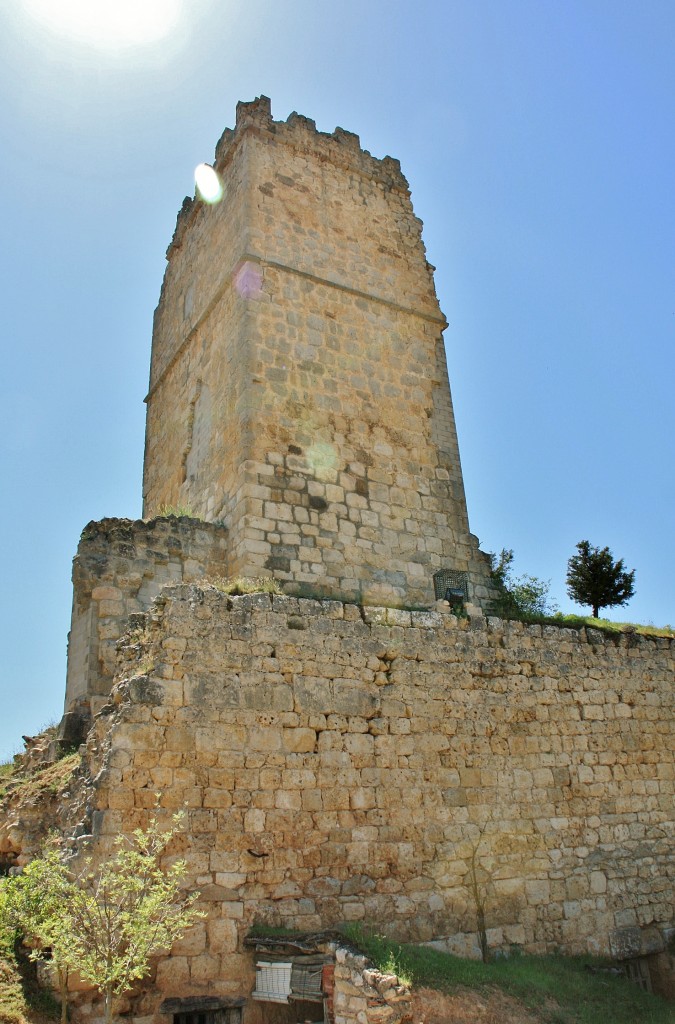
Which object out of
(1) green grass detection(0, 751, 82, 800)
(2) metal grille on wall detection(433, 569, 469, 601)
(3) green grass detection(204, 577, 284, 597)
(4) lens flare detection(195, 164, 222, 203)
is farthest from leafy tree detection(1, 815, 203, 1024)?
(4) lens flare detection(195, 164, 222, 203)

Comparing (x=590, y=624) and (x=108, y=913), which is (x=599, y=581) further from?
(x=108, y=913)

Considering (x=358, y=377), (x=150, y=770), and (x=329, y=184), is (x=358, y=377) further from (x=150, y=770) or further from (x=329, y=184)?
(x=150, y=770)

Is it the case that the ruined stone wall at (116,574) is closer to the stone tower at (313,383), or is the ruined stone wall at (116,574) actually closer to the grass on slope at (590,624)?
the stone tower at (313,383)

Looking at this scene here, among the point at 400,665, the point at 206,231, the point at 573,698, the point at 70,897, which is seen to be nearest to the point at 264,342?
the point at 206,231

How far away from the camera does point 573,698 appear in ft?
29.4

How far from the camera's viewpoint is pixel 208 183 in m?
13.5

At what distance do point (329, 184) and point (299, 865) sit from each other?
403 inches

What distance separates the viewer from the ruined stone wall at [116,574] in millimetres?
8938

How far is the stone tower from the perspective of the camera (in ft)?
34.7

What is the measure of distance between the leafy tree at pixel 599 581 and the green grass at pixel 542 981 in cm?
1034

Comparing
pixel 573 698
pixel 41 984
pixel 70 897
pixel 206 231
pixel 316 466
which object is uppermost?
pixel 206 231

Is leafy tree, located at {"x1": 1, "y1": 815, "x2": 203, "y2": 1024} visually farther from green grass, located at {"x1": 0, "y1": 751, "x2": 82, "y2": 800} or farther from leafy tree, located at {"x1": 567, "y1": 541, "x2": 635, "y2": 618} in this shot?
leafy tree, located at {"x1": 567, "y1": 541, "x2": 635, "y2": 618}

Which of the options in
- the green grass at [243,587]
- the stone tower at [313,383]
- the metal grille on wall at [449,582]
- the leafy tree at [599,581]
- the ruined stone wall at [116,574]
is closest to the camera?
the green grass at [243,587]

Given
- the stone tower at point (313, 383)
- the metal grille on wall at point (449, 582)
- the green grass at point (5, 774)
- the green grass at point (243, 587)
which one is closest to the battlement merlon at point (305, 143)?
the stone tower at point (313, 383)
